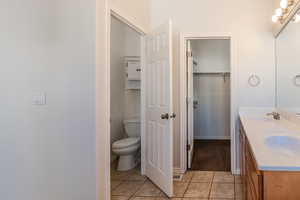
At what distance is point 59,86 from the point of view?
2121mm

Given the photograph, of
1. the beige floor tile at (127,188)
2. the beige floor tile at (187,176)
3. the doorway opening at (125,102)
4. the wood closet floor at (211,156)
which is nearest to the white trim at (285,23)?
the doorway opening at (125,102)

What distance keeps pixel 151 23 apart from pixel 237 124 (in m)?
1.89

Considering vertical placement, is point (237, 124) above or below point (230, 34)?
below

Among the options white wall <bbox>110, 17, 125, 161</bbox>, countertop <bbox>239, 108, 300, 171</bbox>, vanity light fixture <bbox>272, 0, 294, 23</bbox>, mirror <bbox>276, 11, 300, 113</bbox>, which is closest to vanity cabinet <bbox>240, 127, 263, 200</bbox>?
countertop <bbox>239, 108, 300, 171</bbox>

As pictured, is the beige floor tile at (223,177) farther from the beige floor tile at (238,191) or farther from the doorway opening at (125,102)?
the doorway opening at (125,102)

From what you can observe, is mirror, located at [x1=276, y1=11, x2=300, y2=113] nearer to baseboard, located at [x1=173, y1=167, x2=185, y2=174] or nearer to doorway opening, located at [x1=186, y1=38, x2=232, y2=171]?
baseboard, located at [x1=173, y1=167, x2=185, y2=174]

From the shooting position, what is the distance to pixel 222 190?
2818 mm

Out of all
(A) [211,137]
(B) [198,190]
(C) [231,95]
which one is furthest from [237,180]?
(A) [211,137]

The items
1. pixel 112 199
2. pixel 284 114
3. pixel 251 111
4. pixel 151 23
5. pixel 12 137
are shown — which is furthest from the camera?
pixel 151 23

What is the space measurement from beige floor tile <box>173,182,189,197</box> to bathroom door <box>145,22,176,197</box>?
0.15 meters

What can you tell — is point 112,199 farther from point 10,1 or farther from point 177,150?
point 10,1

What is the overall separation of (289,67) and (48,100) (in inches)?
99.8

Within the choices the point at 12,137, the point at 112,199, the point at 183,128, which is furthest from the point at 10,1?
the point at 183,128

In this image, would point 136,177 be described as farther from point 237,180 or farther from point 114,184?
point 237,180
